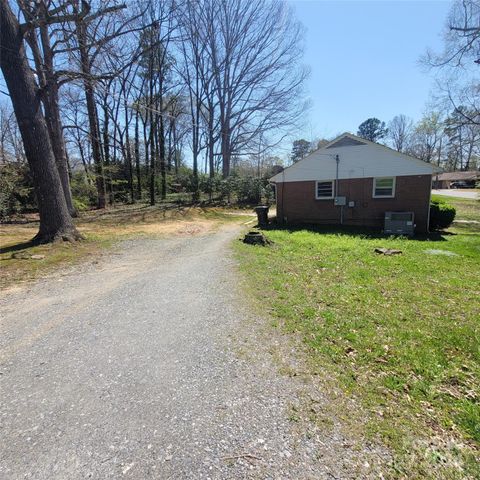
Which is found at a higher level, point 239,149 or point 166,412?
point 239,149

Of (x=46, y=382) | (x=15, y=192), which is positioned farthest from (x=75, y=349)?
(x=15, y=192)

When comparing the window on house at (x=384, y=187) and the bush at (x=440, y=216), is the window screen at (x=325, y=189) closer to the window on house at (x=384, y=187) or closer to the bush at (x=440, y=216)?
the window on house at (x=384, y=187)

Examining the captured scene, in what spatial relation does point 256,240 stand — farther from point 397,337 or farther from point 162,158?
point 162,158

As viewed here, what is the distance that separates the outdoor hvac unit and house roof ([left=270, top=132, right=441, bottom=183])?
1948 millimetres

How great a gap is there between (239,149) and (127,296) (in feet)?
84.9

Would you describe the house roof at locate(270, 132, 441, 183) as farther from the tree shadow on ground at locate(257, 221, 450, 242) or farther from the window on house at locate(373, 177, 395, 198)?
the tree shadow on ground at locate(257, 221, 450, 242)

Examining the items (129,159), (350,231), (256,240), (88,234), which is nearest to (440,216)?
(350,231)

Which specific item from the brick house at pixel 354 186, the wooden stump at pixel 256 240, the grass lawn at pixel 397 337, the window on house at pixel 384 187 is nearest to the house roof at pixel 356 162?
the brick house at pixel 354 186

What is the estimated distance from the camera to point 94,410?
8.09 ft

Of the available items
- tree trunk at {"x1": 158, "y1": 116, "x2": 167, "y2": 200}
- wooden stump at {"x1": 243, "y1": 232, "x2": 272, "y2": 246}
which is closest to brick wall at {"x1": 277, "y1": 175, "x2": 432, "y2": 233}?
wooden stump at {"x1": 243, "y1": 232, "x2": 272, "y2": 246}

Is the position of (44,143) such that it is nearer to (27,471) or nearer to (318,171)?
(27,471)

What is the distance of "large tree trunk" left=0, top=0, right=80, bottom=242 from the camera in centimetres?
746

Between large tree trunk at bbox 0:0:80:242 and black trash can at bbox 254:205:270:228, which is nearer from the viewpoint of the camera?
large tree trunk at bbox 0:0:80:242

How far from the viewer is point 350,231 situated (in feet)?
44.1
